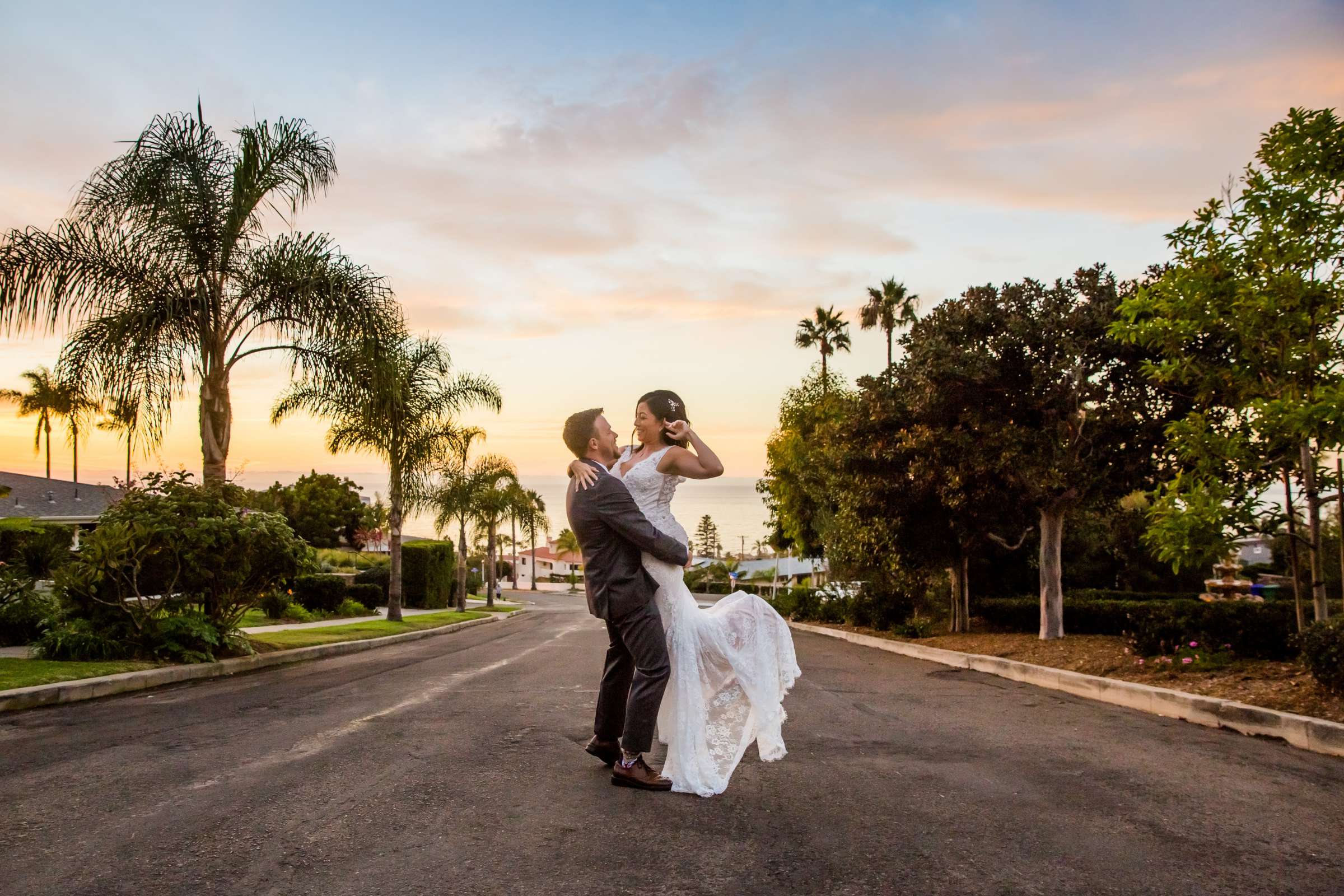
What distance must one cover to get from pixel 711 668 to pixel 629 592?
2.01 feet

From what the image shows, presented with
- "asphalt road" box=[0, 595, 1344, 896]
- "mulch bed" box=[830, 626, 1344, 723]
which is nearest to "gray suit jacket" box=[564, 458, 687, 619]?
"asphalt road" box=[0, 595, 1344, 896]

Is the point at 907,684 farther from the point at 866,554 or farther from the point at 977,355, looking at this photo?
the point at 866,554

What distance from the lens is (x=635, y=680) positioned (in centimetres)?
499

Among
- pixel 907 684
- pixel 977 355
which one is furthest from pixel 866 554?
pixel 907 684

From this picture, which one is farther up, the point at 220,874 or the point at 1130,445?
the point at 1130,445

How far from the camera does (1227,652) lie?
9.84 meters

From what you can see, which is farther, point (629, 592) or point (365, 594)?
point (365, 594)

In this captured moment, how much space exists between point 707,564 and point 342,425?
308 feet

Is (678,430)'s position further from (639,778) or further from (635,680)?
(639,778)

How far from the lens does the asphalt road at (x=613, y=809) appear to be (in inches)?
135

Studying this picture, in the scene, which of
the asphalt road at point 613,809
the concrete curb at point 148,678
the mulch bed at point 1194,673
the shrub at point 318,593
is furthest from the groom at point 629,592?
the shrub at point 318,593

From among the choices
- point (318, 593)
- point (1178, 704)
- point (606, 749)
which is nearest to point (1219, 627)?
point (1178, 704)

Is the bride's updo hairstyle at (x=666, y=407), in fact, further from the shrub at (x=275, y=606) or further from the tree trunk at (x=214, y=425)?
the shrub at (x=275, y=606)

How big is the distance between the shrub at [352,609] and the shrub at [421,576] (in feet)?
25.2
